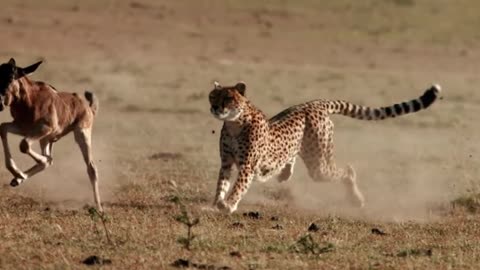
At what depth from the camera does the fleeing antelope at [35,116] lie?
12.2m

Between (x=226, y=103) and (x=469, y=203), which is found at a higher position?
(x=226, y=103)

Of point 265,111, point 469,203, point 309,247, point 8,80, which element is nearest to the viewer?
point 309,247

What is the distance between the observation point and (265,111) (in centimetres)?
2377

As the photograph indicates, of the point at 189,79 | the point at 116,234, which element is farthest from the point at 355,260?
the point at 189,79

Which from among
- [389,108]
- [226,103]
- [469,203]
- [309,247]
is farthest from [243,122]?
[309,247]

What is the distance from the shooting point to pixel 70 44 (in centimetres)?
3322

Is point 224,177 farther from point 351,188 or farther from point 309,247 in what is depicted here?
point 309,247

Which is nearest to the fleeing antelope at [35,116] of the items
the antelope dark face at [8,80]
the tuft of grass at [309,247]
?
the antelope dark face at [8,80]

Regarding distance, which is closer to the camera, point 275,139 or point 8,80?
point 8,80

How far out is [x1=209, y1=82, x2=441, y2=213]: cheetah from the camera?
41.2ft

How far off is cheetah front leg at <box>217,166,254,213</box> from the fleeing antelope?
1.06 m

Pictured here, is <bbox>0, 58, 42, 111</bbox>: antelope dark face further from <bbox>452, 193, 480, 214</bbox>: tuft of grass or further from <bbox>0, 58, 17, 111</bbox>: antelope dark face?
<bbox>452, 193, 480, 214</bbox>: tuft of grass

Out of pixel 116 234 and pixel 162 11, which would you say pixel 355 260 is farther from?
pixel 162 11

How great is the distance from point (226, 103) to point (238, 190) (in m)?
0.77
